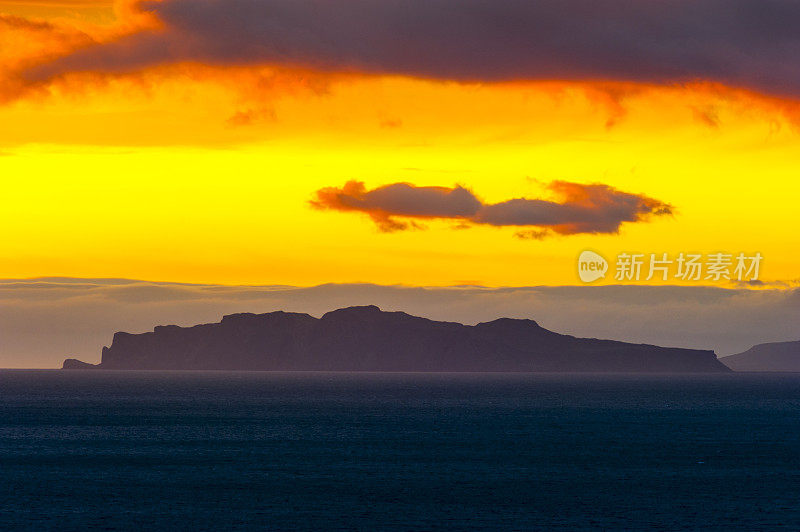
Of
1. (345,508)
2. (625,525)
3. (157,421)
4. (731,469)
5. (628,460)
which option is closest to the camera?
(625,525)

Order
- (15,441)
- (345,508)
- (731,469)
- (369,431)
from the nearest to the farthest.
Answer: (345,508) → (731,469) → (15,441) → (369,431)

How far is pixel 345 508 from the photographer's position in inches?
3558

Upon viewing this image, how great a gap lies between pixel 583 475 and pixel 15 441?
82.2 metres

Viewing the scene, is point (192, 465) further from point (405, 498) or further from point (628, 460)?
point (628, 460)

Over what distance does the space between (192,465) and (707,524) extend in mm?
59736

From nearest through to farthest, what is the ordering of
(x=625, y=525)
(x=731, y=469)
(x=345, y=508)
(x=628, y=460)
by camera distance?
(x=625, y=525)
(x=345, y=508)
(x=731, y=469)
(x=628, y=460)

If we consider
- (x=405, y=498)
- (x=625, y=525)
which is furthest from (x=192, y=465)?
(x=625, y=525)

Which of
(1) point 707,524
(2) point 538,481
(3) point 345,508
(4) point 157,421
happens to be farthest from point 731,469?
(4) point 157,421

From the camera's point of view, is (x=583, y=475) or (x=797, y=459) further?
(x=797, y=459)

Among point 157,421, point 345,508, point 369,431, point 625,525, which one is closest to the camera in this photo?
point 625,525

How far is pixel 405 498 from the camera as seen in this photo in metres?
95.6

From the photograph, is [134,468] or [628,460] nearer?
[134,468]

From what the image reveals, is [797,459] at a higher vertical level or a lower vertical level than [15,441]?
higher

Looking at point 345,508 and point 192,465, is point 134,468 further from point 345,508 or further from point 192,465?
point 345,508
